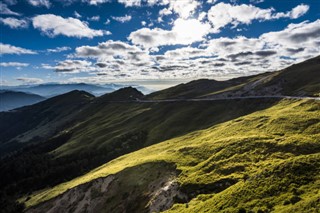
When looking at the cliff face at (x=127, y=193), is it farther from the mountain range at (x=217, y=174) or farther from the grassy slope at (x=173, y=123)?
the grassy slope at (x=173, y=123)

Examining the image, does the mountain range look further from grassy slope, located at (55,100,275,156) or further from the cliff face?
grassy slope, located at (55,100,275,156)

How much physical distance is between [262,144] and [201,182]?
21.5m

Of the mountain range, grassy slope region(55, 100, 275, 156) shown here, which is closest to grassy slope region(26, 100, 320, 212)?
the mountain range

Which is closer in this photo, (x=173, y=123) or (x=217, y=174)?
(x=217, y=174)

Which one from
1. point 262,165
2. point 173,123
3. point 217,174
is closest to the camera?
point 262,165

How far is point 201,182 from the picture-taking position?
53938 millimetres

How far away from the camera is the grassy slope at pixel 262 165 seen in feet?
127

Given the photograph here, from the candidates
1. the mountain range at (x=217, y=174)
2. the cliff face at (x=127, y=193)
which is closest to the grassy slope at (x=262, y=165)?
the mountain range at (x=217, y=174)

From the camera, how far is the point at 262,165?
53.2 m

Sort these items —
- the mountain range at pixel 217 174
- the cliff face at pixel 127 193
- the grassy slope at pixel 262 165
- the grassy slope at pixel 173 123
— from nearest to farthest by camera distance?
the grassy slope at pixel 262 165
the mountain range at pixel 217 174
the cliff face at pixel 127 193
the grassy slope at pixel 173 123

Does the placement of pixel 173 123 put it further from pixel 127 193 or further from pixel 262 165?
pixel 262 165

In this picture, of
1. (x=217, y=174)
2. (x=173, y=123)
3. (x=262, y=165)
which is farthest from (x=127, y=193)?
(x=173, y=123)

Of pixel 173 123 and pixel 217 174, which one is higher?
pixel 217 174

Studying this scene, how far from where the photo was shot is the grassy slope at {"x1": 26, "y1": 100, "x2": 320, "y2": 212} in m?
38.6
